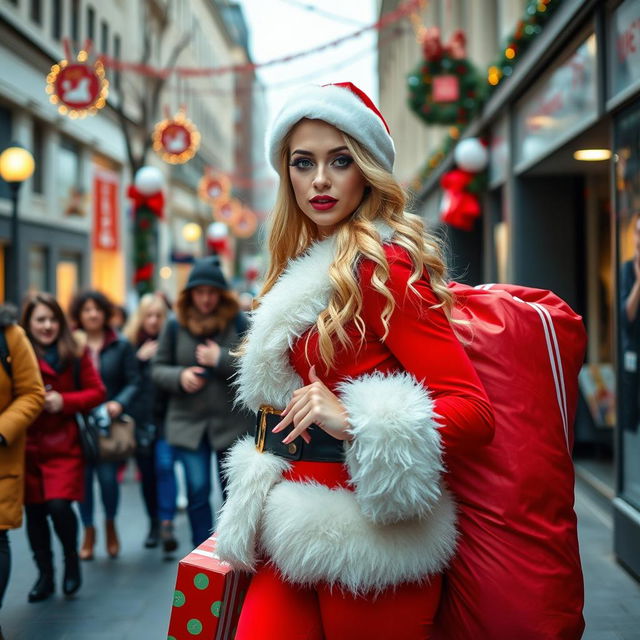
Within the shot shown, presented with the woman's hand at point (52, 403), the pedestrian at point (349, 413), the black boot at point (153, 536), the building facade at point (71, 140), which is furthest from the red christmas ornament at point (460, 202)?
the pedestrian at point (349, 413)

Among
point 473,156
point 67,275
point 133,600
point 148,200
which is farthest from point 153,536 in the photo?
point 67,275

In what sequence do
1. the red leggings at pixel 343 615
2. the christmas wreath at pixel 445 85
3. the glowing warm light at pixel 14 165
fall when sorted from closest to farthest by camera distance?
1. the red leggings at pixel 343 615
2. the glowing warm light at pixel 14 165
3. the christmas wreath at pixel 445 85

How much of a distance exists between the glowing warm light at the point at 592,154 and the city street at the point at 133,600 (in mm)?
3479

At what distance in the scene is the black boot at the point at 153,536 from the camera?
652 centimetres

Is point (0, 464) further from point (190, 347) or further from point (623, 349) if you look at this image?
point (623, 349)

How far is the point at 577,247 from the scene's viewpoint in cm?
Answer: 952

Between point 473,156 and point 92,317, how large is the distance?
652 cm

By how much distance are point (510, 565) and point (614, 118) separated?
4585 mm

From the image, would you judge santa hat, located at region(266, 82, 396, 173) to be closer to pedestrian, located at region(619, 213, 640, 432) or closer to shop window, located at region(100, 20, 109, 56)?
pedestrian, located at region(619, 213, 640, 432)

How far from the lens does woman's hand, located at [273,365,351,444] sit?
1.97 meters

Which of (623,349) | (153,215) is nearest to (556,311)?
(623,349)

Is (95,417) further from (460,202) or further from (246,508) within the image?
(460,202)

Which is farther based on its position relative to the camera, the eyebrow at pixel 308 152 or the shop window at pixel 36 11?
the shop window at pixel 36 11

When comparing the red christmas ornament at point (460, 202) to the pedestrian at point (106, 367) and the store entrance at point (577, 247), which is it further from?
the pedestrian at point (106, 367)
